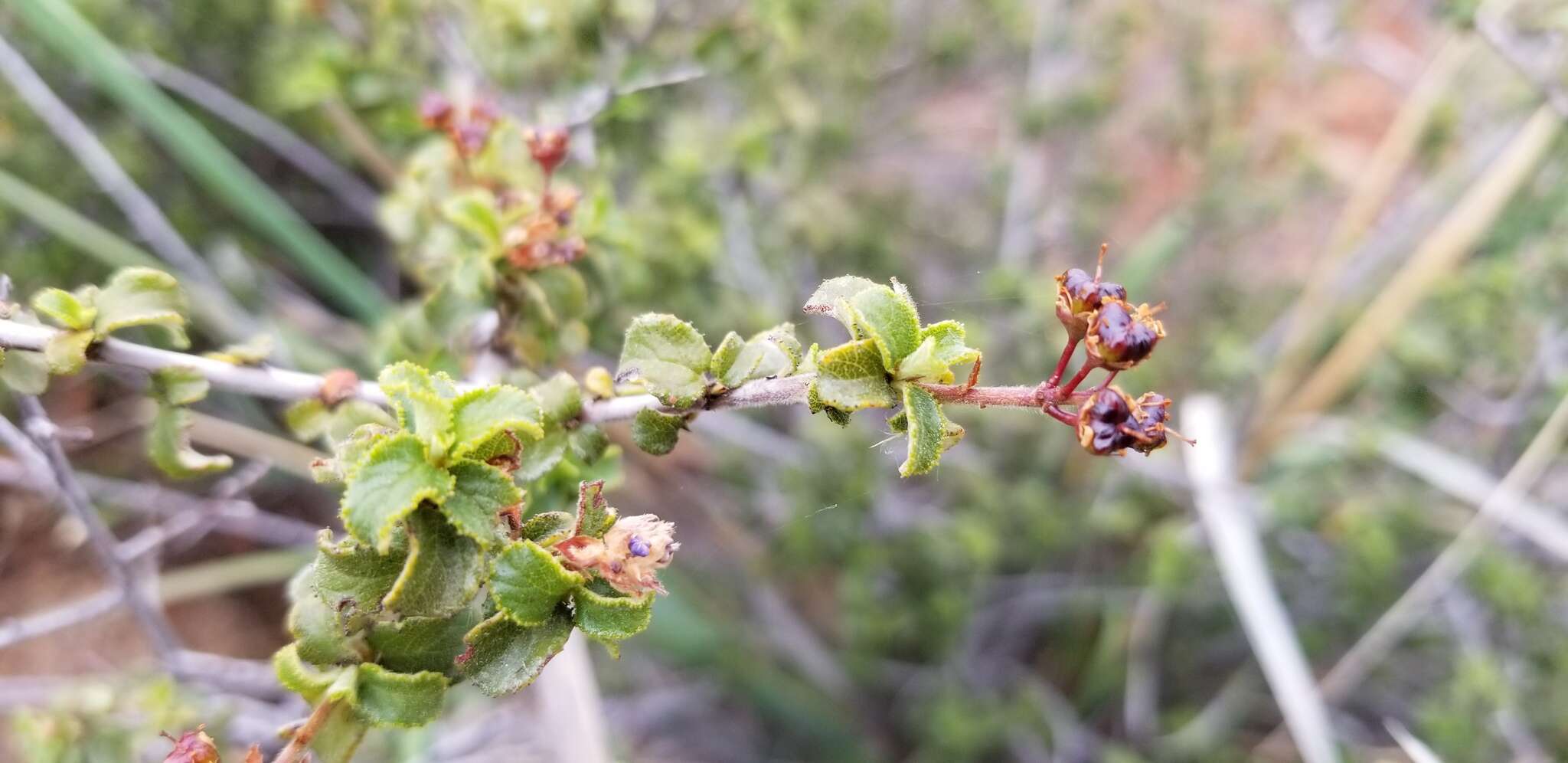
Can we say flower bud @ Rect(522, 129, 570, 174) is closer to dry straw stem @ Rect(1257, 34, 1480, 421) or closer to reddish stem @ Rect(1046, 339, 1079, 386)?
reddish stem @ Rect(1046, 339, 1079, 386)

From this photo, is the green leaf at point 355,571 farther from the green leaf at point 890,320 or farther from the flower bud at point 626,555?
the green leaf at point 890,320

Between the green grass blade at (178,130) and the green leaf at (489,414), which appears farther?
the green grass blade at (178,130)

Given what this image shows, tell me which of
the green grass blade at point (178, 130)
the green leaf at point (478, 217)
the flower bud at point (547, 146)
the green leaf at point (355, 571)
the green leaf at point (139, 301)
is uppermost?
the green grass blade at point (178, 130)

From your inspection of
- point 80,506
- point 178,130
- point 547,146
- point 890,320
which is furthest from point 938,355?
point 178,130

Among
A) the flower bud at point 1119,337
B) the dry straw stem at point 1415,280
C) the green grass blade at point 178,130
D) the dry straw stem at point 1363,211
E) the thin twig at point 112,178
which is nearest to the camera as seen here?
the flower bud at point 1119,337

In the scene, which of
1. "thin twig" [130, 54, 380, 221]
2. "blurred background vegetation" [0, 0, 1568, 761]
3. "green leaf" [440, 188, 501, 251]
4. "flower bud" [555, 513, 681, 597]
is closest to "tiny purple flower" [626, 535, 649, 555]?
"flower bud" [555, 513, 681, 597]

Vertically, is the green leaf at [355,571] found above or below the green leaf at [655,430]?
below

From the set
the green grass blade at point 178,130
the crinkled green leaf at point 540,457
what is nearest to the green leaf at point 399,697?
the crinkled green leaf at point 540,457

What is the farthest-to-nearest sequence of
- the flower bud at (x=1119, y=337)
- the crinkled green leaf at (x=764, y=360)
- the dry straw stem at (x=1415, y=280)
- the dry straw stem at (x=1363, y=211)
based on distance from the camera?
the dry straw stem at (x=1363, y=211), the dry straw stem at (x=1415, y=280), the crinkled green leaf at (x=764, y=360), the flower bud at (x=1119, y=337)
